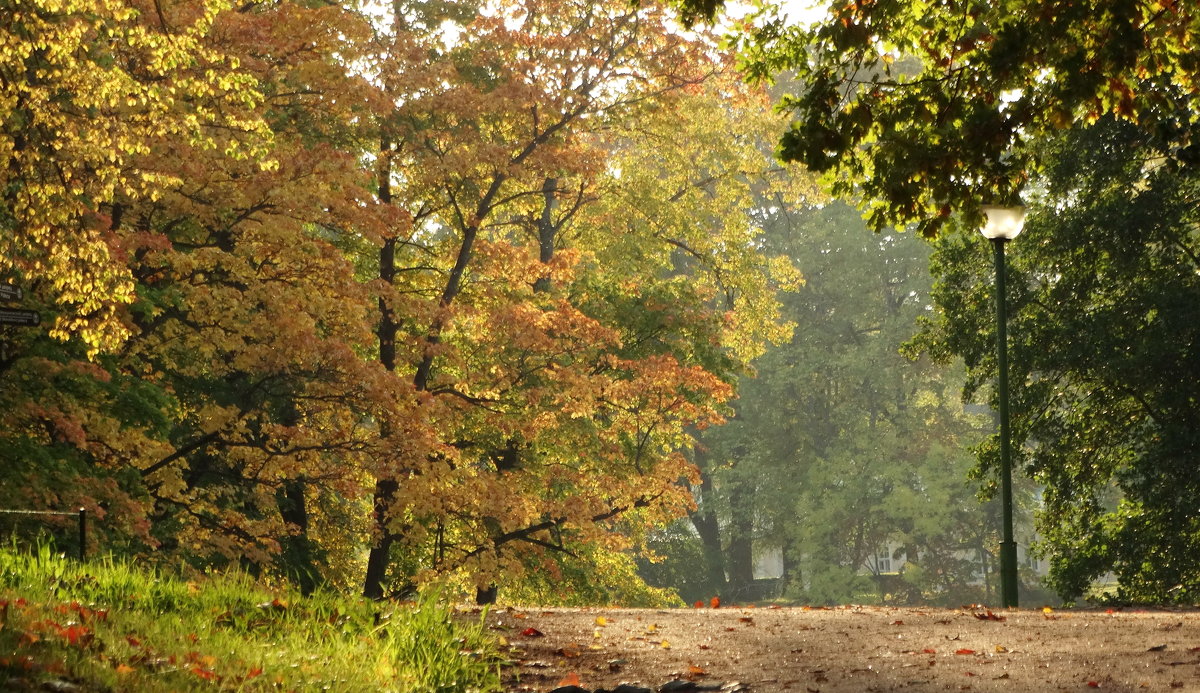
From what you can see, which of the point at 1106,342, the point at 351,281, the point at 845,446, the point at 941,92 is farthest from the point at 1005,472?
the point at 845,446

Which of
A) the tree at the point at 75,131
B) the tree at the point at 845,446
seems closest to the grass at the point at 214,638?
the tree at the point at 75,131

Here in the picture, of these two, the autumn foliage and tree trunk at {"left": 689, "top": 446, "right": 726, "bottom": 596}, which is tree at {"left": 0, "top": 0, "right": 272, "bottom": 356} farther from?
tree trunk at {"left": 689, "top": 446, "right": 726, "bottom": 596}

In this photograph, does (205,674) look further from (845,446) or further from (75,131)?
(845,446)

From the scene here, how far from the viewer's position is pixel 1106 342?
18281mm

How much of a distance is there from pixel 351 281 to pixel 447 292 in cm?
437

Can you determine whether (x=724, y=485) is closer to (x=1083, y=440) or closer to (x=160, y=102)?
(x=1083, y=440)

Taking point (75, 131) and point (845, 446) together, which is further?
point (845, 446)

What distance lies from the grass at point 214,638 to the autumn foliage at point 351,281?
4.33 m

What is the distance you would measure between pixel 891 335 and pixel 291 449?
30.1m

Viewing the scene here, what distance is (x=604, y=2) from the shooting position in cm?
2239

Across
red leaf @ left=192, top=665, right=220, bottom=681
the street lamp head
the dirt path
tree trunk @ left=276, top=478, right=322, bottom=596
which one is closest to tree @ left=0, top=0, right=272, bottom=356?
the dirt path

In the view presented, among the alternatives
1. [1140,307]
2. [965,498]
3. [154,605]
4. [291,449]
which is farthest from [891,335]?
[154,605]

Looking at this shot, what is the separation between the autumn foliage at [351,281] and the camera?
12789 millimetres

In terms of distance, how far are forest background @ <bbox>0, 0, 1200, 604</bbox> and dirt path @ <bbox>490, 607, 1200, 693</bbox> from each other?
295cm
